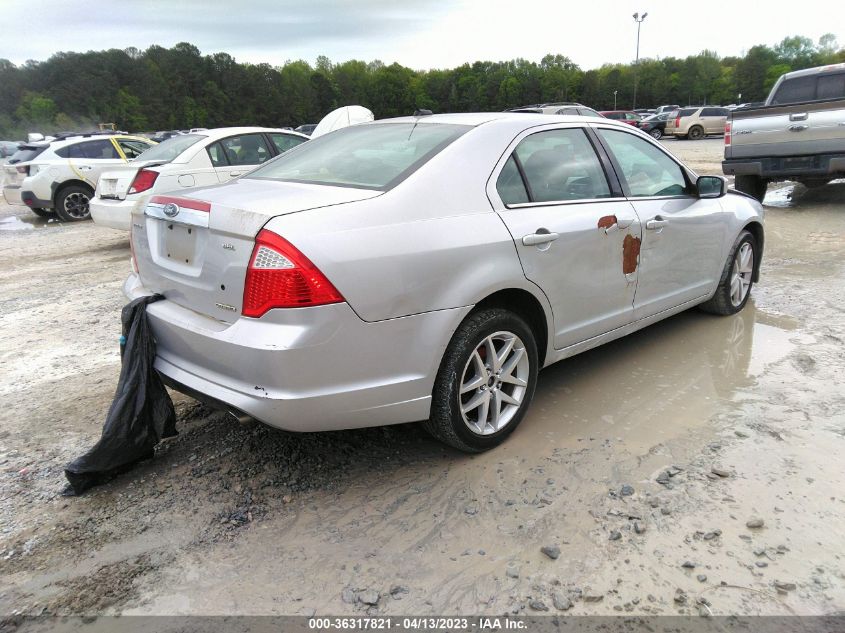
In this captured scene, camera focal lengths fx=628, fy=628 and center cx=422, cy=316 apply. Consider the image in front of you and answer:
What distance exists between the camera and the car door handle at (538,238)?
3072 mm

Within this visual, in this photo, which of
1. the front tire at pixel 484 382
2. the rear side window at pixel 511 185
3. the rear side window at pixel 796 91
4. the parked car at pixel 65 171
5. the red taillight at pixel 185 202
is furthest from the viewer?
the parked car at pixel 65 171

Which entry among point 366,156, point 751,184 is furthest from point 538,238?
point 751,184

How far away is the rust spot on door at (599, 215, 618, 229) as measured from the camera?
11.5ft

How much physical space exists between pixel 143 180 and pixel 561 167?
20.9 feet

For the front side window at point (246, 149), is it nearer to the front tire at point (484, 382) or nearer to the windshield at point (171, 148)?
the windshield at point (171, 148)

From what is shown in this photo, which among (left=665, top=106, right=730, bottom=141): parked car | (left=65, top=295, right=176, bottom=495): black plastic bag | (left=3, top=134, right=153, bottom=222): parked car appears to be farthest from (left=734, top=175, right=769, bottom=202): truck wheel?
(left=665, top=106, right=730, bottom=141): parked car

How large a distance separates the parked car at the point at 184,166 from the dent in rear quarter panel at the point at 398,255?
230 inches

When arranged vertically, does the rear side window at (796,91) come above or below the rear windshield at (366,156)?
above

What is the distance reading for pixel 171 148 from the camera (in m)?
8.88

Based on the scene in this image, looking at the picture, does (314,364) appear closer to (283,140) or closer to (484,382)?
(484,382)

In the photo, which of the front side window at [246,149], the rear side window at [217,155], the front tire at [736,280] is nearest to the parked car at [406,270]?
the front tire at [736,280]

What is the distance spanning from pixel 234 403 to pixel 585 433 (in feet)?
5.99

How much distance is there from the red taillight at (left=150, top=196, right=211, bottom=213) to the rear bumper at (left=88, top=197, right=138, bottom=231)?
568 centimetres

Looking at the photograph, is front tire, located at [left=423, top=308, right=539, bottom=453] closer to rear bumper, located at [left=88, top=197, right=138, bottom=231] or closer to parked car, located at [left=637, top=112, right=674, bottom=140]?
rear bumper, located at [left=88, top=197, right=138, bottom=231]
